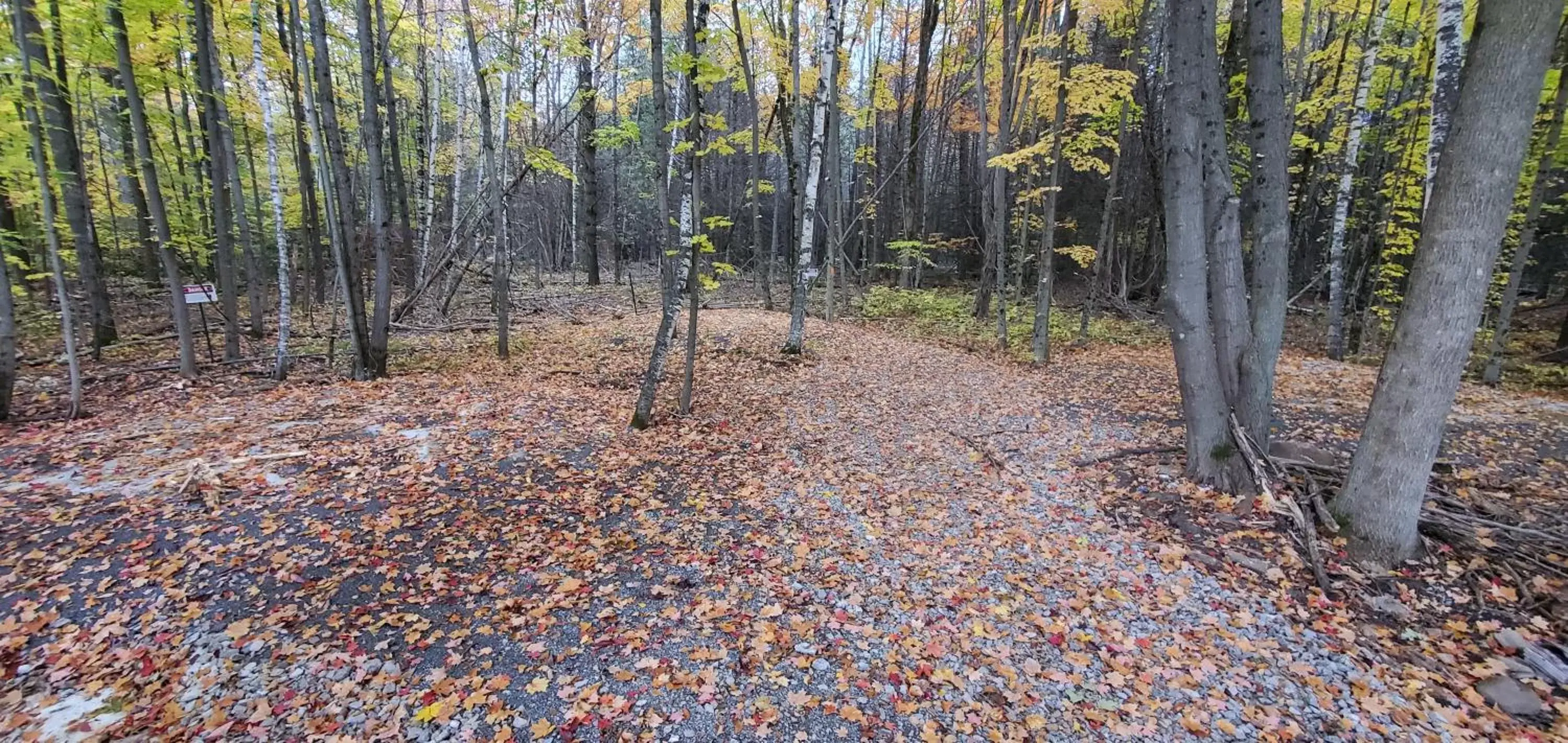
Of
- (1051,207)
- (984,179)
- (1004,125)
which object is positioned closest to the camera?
(1051,207)

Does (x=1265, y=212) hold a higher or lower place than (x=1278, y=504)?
higher

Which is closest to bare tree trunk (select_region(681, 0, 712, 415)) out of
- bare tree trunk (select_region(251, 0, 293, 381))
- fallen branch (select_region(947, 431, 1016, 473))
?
fallen branch (select_region(947, 431, 1016, 473))

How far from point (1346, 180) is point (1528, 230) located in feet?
10.2

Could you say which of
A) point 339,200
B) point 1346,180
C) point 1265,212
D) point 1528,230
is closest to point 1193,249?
point 1265,212

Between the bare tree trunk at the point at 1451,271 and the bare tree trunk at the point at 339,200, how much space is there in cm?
1219

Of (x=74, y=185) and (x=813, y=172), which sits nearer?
(x=74, y=185)

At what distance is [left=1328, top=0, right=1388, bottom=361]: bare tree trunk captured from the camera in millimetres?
11367

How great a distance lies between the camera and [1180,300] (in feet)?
19.0

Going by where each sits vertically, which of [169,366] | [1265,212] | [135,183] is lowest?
[169,366]

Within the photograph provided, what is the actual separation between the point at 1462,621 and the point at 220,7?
17851 millimetres

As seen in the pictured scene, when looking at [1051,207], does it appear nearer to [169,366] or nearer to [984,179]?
[984,179]

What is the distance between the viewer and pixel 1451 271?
13.4 feet

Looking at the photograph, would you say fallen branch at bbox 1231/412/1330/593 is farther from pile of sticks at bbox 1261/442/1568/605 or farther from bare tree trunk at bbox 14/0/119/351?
bare tree trunk at bbox 14/0/119/351

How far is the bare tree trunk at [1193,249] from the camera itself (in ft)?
18.0
